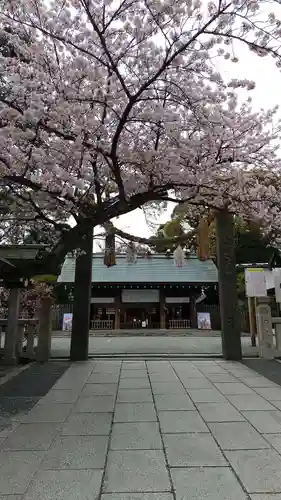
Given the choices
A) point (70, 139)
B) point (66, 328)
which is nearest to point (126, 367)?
point (70, 139)

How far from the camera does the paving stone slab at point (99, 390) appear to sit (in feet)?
14.1

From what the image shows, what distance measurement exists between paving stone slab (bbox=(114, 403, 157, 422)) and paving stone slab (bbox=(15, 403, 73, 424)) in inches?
20.8

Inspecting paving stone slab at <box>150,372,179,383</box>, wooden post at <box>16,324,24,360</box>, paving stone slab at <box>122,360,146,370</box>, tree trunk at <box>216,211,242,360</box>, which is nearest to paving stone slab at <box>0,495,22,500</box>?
paving stone slab at <box>150,372,179,383</box>

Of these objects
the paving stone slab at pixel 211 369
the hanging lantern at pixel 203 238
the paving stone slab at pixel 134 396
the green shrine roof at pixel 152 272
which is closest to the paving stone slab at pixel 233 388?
the paving stone slab at pixel 211 369

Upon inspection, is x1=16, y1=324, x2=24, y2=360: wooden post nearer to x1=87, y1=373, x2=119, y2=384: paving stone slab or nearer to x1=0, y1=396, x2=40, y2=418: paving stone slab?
x1=87, y1=373, x2=119, y2=384: paving stone slab

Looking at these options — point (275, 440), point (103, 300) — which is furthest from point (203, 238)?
point (103, 300)

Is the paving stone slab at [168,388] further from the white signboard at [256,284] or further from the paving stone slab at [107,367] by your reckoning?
the white signboard at [256,284]

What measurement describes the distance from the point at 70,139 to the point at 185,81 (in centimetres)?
139

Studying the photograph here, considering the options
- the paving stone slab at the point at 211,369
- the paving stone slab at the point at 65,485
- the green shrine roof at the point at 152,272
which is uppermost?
the green shrine roof at the point at 152,272

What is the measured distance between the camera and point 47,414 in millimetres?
3457

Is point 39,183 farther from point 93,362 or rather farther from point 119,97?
point 93,362

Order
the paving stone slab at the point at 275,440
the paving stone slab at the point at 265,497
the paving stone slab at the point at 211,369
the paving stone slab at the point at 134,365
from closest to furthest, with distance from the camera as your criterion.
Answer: the paving stone slab at the point at 265,497 < the paving stone slab at the point at 275,440 < the paving stone slab at the point at 211,369 < the paving stone slab at the point at 134,365

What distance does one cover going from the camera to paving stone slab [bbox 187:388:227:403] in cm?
395

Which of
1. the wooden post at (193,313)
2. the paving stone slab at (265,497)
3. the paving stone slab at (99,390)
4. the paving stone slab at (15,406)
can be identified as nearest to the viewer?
the paving stone slab at (265,497)
